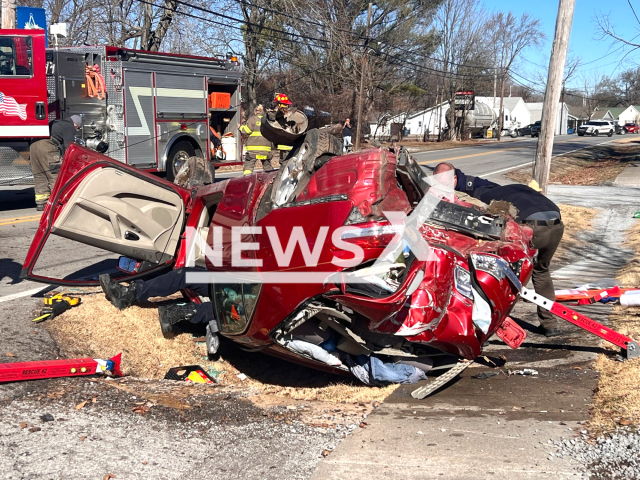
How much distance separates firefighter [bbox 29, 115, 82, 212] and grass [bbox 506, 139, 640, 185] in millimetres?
14288

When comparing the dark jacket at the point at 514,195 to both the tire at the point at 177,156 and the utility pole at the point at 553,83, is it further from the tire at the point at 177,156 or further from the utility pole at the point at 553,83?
the tire at the point at 177,156

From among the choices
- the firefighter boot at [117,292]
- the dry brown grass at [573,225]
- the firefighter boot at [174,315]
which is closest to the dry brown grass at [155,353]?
the firefighter boot at [117,292]

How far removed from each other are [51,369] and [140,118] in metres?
10.4

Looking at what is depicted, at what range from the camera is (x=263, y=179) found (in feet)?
16.4

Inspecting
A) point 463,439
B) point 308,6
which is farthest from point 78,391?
point 308,6

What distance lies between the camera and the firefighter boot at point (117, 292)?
5859 millimetres

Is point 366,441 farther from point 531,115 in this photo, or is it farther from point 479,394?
point 531,115

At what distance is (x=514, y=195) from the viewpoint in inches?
242

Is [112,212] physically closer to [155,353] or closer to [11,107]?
[155,353]

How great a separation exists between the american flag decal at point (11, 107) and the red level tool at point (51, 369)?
8.41 meters

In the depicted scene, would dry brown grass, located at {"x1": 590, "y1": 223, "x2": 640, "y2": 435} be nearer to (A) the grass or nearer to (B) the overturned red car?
(B) the overturned red car

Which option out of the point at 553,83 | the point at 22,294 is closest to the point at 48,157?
the point at 22,294

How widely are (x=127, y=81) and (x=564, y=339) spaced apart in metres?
10.6

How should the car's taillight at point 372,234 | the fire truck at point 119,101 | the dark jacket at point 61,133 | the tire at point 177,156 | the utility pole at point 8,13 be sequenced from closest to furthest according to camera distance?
the car's taillight at point 372,234 < the fire truck at point 119,101 < the dark jacket at point 61,133 < the tire at point 177,156 < the utility pole at point 8,13
